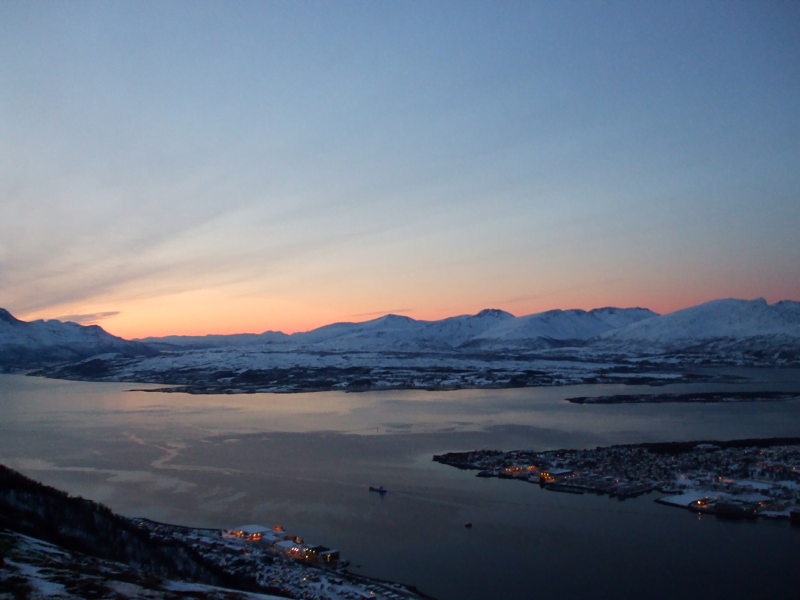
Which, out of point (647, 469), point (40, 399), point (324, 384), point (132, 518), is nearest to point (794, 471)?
point (647, 469)

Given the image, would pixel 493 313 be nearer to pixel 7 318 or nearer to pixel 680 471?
pixel 7 318

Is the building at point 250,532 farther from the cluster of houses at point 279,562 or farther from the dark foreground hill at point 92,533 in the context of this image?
the dark foreground hill at point 92,533

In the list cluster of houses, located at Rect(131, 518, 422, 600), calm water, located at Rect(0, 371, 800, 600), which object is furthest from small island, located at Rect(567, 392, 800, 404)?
cluster of houses, located at Rect(131, 518, 422, 600)

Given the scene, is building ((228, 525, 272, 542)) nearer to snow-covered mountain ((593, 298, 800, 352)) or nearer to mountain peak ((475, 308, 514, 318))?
snow-covered mountain ((593, 298, 800, 352))

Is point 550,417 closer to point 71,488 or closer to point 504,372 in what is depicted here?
point 71,488

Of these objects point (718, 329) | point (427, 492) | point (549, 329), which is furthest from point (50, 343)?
point (718, 329)
